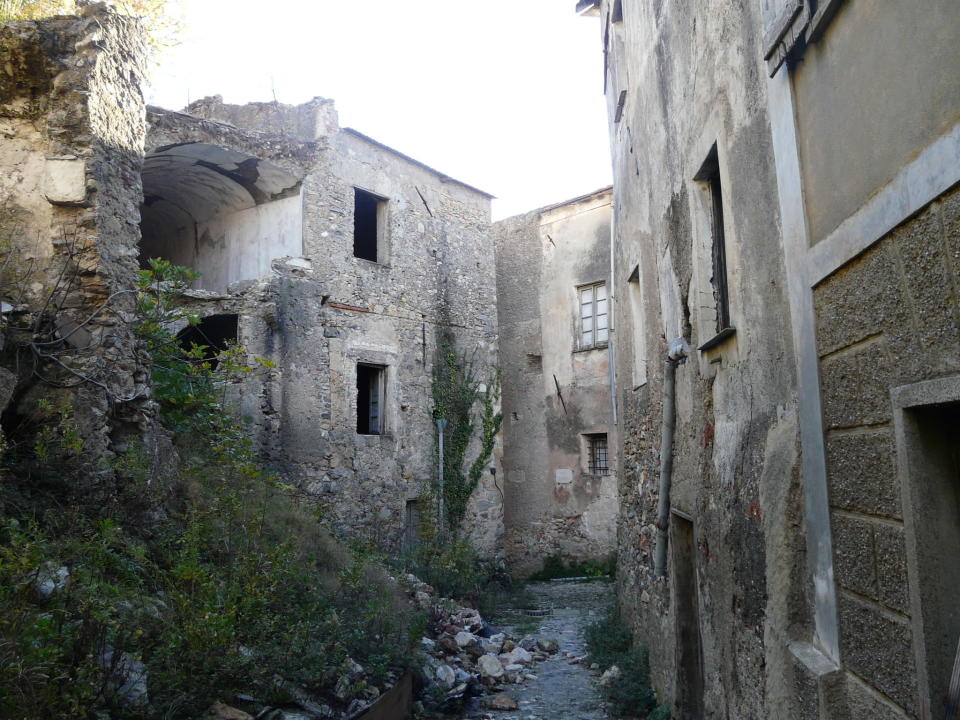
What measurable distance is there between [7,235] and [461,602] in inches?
295

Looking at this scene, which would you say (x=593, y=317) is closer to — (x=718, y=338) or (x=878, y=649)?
(x=718, y=338)

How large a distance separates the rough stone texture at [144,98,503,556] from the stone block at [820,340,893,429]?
926 centimetres

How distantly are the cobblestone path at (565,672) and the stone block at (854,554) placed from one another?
4490 millimetres

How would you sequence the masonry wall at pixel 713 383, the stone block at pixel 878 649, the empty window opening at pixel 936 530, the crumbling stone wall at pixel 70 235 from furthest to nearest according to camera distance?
1. the crumbling stone wall at pixel 70 235
2. the masonry wall at pixel 713 383
3. the stone block at pixel 878 649
4. the empty window opening at pixel 936 530

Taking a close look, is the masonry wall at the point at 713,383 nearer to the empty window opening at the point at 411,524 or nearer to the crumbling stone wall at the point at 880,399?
the crumbling stone wall at the point at 880,399

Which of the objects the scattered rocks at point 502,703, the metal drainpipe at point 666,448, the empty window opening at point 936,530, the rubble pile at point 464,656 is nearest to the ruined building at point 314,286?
the rubble pile at point 464,656

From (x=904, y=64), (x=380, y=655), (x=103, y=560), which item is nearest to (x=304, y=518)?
(x=380, y=655)

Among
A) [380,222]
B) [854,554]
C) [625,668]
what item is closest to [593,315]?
[380,222]

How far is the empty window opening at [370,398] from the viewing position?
12.7 metres

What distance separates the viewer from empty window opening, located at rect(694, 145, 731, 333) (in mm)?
4441


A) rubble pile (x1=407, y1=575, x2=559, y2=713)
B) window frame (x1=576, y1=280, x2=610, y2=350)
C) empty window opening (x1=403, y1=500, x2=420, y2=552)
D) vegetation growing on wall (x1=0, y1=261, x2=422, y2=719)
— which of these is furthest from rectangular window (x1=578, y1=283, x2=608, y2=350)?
vegetation growing on wall (x1=0, y1=261, x2=422, y2=719)

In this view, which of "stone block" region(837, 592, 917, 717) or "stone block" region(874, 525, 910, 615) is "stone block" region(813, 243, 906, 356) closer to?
"stone block" region(874, 525, 910, 615)

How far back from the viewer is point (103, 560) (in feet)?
14.7

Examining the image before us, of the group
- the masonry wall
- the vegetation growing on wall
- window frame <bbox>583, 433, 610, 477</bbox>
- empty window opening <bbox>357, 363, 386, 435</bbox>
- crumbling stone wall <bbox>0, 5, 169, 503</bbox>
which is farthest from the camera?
window frame <bbox>583, 433, 610, 477</bbox>
